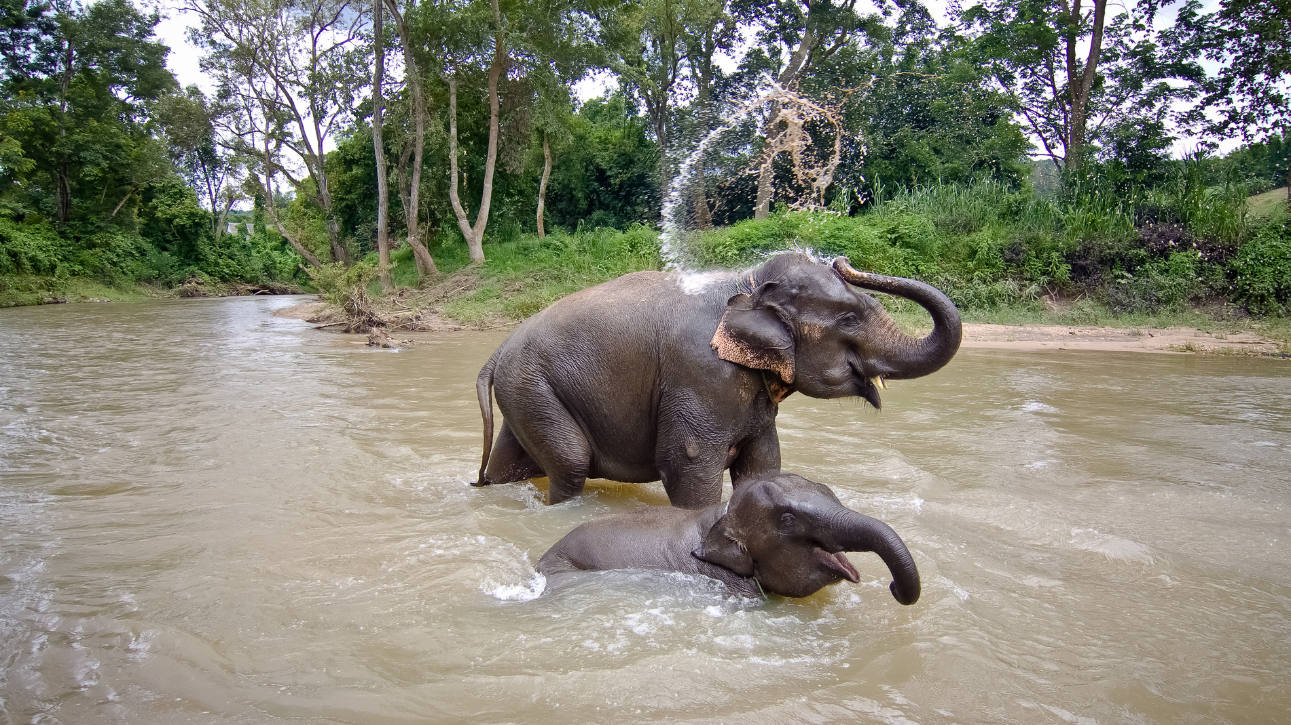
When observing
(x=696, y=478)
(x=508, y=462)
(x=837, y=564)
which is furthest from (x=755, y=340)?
(x=508, y=462)

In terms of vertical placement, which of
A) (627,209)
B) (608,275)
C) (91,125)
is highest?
(91,125)

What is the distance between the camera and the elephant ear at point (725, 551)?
10.4 feet

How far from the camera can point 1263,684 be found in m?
2.63

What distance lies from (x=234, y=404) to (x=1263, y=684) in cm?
832

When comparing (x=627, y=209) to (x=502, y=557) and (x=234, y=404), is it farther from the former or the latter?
(x=502, y=557)

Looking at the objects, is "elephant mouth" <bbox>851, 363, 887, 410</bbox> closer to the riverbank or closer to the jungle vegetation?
the jungle vegetation

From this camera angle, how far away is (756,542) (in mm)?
3104

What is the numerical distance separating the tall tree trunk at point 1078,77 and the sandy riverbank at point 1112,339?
757 centimetres

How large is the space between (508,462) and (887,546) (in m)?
2.76

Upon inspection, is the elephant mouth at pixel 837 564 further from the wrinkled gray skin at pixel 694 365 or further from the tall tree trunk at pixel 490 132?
the tall tree trunk at pixel 490 132

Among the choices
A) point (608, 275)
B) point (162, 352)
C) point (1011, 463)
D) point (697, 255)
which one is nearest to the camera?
point (1011, 463)

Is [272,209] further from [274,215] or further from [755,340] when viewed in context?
[755,340]

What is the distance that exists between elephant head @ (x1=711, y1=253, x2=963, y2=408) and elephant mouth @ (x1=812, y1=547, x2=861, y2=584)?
100cm

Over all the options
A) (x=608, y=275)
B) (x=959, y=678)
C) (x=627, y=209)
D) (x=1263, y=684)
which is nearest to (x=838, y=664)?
(x=959, y=678)
